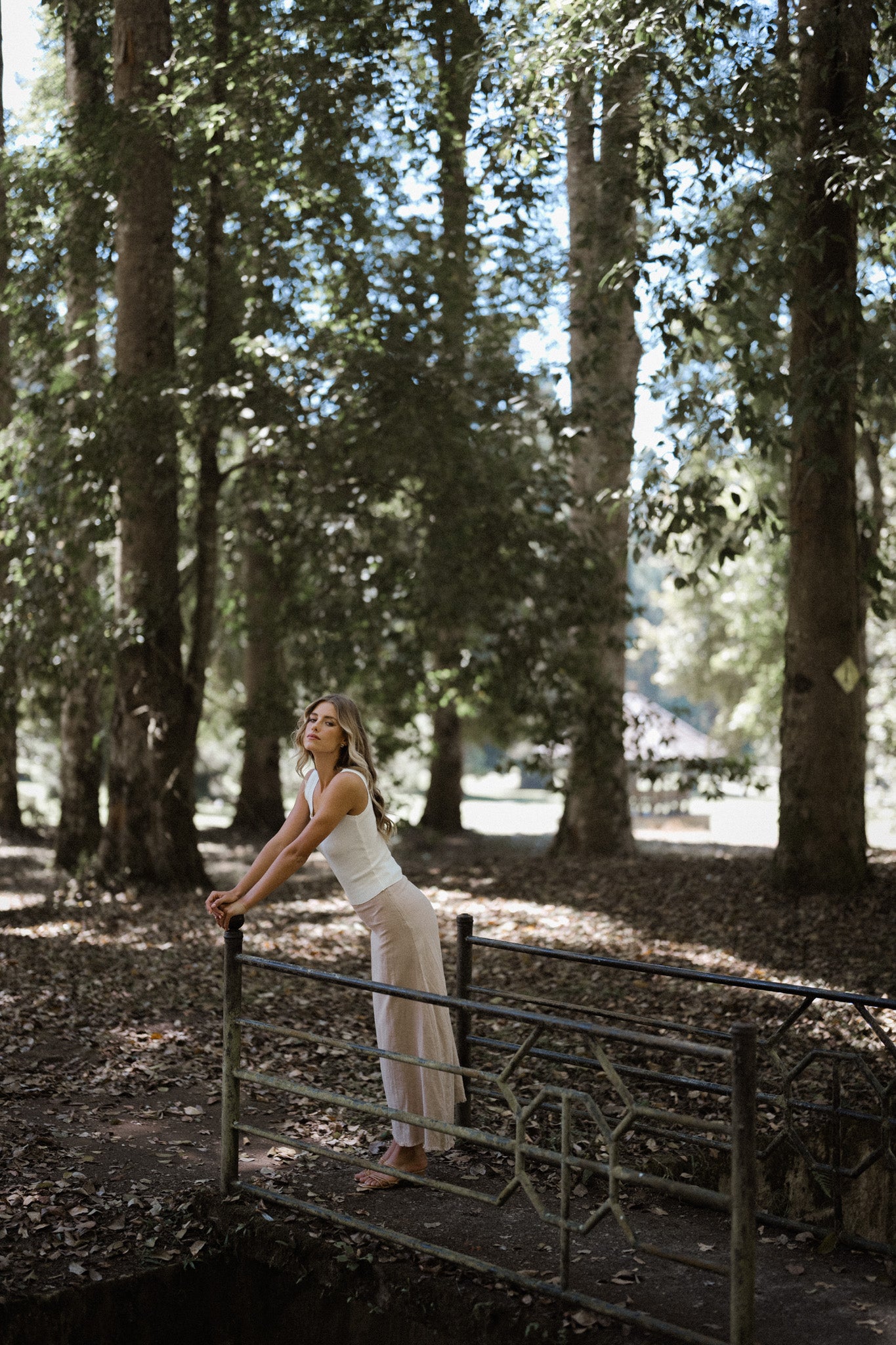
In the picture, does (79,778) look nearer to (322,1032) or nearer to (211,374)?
(211,374)

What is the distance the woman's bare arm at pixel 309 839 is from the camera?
199 inches

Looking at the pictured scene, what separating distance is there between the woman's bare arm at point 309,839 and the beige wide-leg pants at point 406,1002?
373 mm

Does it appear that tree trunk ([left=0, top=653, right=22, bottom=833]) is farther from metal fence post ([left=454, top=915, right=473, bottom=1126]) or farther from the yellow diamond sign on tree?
metal fence post ([left=454, top=915, right=473, bottom=1126])

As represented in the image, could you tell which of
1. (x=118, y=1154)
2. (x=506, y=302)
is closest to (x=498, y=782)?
(x=506, y=302)

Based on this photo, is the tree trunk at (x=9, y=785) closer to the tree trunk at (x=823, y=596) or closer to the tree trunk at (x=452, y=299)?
the tree trunk at (x=452, y=299)

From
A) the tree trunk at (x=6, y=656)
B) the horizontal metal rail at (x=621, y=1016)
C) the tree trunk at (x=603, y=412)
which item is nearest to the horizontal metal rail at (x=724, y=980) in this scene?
the horizontal metal rail at (x=621, y=1016)

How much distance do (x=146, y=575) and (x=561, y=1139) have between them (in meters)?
9.59

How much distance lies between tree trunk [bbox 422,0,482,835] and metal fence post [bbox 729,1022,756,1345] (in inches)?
349

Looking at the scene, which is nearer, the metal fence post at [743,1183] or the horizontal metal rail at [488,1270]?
the metal fence post at [743,1183]

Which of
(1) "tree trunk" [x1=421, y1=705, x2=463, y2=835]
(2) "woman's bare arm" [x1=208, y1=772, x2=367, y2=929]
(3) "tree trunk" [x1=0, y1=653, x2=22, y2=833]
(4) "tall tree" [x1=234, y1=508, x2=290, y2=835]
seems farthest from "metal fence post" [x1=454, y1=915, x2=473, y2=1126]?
(3) "tree trunk" [x1=0, y1=653, x2=22, y2=833]

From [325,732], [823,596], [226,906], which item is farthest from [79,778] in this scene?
[325,732]

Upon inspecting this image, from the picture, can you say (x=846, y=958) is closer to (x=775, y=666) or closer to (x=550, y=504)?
(x=550, y=504)

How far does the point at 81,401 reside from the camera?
12.6 metres

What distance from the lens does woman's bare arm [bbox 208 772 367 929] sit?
5.06 metres
